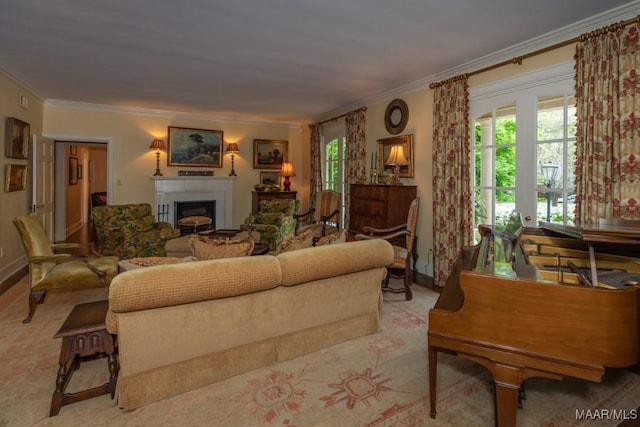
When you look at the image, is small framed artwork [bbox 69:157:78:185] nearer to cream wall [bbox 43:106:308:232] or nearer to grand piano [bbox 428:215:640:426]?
cream wall [bbox 43:106:308:232]

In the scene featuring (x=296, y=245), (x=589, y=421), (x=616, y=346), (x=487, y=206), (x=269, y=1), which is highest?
(x=269, y=1)

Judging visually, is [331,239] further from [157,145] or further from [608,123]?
[157,145]

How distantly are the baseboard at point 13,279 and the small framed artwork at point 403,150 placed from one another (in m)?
5.33

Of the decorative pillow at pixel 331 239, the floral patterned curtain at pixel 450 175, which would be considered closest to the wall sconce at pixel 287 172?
the floral patterned curtain at pixel 450 175

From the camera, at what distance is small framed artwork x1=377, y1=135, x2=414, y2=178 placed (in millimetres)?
5148

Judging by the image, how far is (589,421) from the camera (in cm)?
198

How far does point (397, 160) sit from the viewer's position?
520 centimetres

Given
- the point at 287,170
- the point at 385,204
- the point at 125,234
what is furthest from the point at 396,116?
the point at 125,234

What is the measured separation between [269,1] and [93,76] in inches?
130

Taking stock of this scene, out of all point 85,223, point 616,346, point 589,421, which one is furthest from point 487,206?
point 85,223

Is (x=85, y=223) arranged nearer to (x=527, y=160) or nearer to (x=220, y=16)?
(x=220, y=16)

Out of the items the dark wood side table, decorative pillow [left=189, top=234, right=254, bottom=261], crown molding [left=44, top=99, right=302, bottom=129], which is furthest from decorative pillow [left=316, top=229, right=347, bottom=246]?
crown molding [left=44, top=99, right=302, bottom=129]

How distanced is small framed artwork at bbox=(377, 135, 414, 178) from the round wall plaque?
0.47 ft

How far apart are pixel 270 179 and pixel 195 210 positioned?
1837mm
